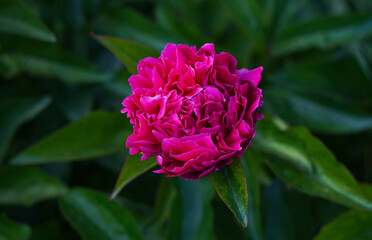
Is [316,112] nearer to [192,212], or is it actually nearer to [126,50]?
[192,212]

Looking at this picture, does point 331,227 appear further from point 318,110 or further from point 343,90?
point 343,90

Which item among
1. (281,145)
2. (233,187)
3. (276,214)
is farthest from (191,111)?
(276,214)

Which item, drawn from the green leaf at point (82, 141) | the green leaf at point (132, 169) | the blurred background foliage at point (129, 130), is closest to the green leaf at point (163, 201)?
the blurred background foliage at point (129, 130)

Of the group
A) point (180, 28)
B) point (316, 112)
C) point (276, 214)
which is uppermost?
point (180, 28)

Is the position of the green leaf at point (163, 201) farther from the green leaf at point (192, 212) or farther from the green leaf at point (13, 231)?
the green leaf at point (13, 231)

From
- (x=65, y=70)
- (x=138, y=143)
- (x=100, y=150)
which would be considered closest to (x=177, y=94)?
(x=138, y=143)

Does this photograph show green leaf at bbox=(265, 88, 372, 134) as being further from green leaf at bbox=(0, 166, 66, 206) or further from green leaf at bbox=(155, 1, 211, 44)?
green leaf at bbox=(0, 166, 66, 206)
